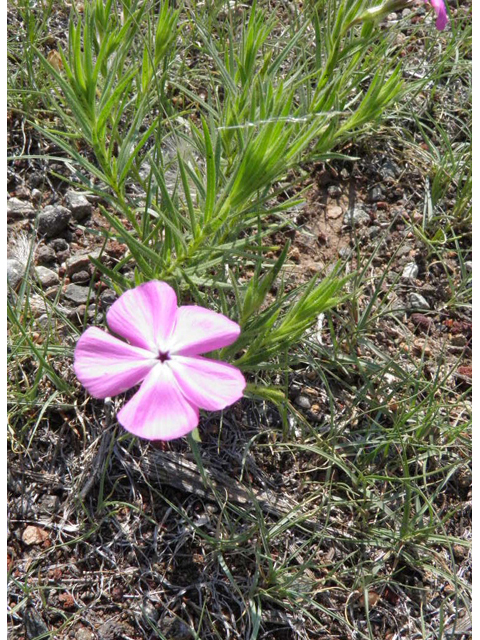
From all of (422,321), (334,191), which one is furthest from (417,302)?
(334,191)

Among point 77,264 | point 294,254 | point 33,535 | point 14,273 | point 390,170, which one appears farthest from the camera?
point 390,170

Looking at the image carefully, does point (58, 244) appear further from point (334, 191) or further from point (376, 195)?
point (376, 195)

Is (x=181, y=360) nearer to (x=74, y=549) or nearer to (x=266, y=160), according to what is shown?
(x=266, y=160)

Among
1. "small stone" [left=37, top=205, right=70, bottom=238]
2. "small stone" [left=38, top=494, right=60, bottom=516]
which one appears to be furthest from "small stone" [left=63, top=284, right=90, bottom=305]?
"small stone" [left=38, top=494, right=60, bottom=516]

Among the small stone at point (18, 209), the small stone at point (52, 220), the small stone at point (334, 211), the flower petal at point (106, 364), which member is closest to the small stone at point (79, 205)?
the small stone at point (52, 220)

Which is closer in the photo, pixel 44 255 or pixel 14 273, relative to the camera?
pixel 14 273

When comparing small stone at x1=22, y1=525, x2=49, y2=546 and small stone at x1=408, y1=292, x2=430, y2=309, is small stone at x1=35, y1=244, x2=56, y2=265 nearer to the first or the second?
small stone at x1=22, y1=525, x2=49, y2=546

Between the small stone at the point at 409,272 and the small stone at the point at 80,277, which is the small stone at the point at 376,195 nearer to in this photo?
the small stone at the point at 409,272

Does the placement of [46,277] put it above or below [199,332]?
below
